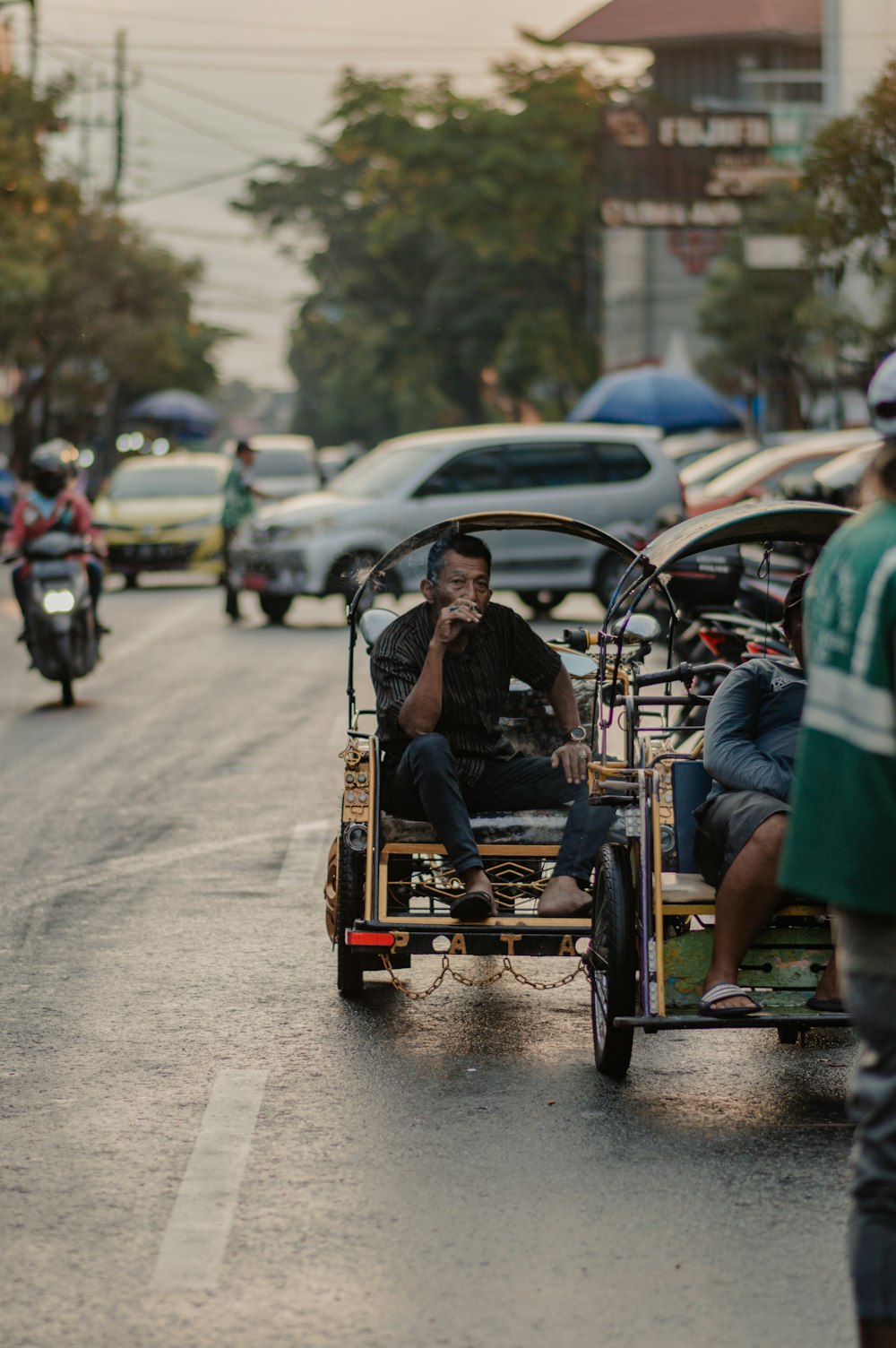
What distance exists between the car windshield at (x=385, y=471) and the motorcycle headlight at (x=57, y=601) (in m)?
7.54

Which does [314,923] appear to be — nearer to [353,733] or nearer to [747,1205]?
[353,733]

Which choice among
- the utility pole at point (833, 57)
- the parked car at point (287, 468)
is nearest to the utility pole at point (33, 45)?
the parked car at point (287, 468)

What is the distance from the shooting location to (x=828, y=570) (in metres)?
3.52

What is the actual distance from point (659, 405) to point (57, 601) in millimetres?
20204

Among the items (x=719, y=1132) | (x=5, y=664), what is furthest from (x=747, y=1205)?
(x=5, y=664)

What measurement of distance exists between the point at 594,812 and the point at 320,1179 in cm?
200

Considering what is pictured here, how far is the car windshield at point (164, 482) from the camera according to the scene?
89.5 ft

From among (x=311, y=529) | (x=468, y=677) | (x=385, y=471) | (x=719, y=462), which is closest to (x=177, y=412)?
(x=719, y=462)

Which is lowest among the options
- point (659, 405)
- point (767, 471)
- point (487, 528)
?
point (487, 528)

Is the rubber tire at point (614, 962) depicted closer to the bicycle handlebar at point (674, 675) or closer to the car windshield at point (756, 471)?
the bicycle handlebar at point (674, 675)

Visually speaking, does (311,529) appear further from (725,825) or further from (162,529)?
(725,825)

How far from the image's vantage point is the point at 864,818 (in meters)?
3.42

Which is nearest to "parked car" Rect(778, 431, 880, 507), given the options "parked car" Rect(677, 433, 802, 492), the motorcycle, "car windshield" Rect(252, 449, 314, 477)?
the motorcycle

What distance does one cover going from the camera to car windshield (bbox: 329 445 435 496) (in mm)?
22156
